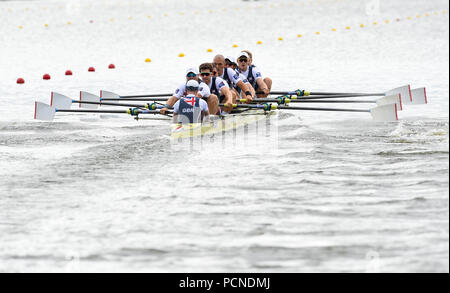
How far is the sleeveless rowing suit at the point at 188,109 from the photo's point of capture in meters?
12.7

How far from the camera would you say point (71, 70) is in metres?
25.3

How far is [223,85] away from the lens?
47.7 feet

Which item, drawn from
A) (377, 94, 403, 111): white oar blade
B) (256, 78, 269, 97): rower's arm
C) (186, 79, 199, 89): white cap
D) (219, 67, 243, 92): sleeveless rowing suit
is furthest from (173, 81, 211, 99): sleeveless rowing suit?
(377, 94, 403, 111): white oar blade

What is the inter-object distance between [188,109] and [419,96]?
19.2 ft

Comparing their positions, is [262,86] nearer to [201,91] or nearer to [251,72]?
[251,72]

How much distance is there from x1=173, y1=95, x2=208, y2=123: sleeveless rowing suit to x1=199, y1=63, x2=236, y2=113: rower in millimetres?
1475

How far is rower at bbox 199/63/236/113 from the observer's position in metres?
14.2


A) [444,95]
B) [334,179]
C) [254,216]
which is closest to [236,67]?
[444,95]

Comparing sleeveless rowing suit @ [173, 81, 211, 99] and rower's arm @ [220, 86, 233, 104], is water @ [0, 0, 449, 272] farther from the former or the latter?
rower's arm @ [220, 86, 233, 104]

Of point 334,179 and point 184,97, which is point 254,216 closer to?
point 334,179

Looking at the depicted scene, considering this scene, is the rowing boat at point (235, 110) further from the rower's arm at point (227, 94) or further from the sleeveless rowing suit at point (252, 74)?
the sleeveless rowing suit at point (252, 74)

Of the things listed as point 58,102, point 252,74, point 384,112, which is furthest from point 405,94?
point 58,102

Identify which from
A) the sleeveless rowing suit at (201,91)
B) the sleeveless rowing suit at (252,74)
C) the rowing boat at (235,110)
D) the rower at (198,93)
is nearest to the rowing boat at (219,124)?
the rowing boat at (235,110)

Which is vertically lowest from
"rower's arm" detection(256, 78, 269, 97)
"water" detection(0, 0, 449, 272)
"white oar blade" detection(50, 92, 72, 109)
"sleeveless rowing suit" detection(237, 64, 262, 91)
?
"water" detection(0, 0, 449, 272)
